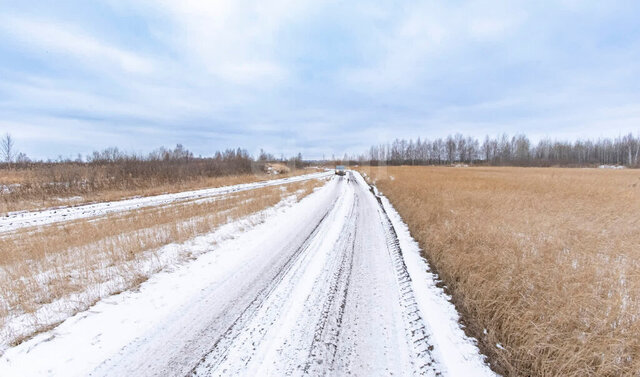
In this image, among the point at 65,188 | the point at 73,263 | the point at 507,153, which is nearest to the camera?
the point at 73,263

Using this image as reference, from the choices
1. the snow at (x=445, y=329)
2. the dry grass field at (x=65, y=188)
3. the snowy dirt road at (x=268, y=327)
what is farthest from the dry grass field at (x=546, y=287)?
the dry grass field at (x=65, y=188)

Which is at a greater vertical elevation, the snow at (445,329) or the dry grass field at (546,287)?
the dry grass field at (546,287)

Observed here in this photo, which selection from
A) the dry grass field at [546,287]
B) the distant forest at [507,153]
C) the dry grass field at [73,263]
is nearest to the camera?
the dry grass field at [546,287]

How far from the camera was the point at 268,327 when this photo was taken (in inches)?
118

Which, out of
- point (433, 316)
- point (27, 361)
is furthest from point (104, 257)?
point (433, 316)

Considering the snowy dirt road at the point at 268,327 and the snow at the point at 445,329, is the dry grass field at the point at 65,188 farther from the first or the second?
the snow at the point at 445,329

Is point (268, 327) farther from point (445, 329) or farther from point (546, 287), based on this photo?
point (546, 287)

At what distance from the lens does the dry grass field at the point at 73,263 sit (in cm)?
336

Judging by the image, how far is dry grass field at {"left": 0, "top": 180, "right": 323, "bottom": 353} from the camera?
336 centimetres

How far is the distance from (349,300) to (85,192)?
77.6ft

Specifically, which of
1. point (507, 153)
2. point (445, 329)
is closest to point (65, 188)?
point (445, 329)

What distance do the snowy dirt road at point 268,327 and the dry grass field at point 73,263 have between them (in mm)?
430

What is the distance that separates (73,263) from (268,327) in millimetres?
5098

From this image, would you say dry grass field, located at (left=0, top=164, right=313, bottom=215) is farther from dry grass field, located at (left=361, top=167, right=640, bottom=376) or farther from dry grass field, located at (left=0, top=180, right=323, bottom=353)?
dry grass field, located at (left=361, top=167, right=640, bottom=376)
